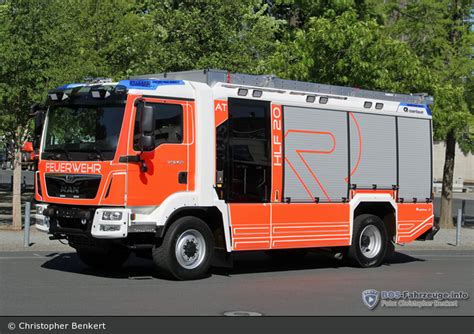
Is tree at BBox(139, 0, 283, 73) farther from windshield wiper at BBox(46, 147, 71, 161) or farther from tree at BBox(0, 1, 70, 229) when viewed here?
windshield wiper at BBox(46, 147, 71, 161)

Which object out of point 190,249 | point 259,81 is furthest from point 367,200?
point 190,249

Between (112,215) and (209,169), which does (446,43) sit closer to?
(209,169)

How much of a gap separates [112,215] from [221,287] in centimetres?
193

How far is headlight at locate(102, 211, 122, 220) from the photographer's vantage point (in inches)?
448

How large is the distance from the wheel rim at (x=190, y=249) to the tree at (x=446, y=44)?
11831 mm

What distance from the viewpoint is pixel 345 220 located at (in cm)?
1439

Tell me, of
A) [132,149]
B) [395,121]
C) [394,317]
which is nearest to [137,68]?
[395,121]

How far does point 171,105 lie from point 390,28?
1397cm

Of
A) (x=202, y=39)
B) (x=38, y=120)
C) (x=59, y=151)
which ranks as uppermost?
(x=202, y=39)

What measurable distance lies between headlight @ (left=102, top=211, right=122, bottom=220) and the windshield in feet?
2.68

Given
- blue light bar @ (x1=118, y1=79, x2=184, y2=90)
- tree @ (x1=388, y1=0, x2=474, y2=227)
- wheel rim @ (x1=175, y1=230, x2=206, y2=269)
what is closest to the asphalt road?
wheel rim @ (x1=175, y1=230, x2=206, y2=269)

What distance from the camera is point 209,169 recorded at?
12.4 meters

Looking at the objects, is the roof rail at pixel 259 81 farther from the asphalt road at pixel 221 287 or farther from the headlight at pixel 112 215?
the asphalt road at pixel 221 287

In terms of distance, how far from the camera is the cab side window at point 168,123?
38.9 ft
